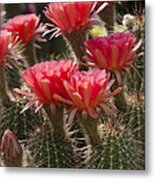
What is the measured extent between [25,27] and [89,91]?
1.17 feet

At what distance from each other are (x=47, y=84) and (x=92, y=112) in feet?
0.63

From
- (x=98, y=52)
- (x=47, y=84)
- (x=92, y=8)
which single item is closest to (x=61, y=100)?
(x=47, y=84)

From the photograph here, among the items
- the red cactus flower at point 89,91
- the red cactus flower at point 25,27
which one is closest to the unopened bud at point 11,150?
the red cactus flower at point 89,91

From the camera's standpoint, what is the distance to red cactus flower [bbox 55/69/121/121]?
6.53 feet

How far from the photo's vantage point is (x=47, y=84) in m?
2.03

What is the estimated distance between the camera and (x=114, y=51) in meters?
2.00

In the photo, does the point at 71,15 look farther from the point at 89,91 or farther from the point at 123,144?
the point at 123,144

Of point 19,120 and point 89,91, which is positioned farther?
point 19,120

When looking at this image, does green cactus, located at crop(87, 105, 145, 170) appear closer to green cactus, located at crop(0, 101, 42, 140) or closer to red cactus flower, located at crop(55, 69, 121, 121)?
red cactus flower, located at crop(55, 69, 121, 121)

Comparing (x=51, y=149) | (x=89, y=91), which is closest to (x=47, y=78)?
(x=89, y=91)

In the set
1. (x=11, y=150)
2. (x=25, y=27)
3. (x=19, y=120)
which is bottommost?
(x=11, y=150)

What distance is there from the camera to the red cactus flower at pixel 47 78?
6.65 feet

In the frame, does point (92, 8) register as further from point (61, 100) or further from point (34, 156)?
point (34, 156)

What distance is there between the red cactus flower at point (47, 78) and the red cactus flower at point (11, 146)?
5.5 inches
